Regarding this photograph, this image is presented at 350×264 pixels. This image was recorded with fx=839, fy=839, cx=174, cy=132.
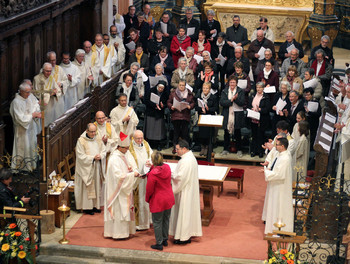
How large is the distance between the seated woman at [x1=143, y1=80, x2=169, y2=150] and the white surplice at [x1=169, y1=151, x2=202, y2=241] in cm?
421

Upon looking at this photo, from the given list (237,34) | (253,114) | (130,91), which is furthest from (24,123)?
(237,34)

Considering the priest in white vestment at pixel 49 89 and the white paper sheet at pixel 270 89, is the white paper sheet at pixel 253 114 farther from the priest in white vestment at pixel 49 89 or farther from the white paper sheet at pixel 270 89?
the priest in white vestment at pixel 49 89

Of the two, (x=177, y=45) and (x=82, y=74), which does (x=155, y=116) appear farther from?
(x=177, y=45)

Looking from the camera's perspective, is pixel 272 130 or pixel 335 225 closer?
pixel 335 225

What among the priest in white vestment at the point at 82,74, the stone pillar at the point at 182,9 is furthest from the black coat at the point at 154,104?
the stone pillar at the point at 182,9

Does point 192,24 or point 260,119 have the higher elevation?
point 192,24

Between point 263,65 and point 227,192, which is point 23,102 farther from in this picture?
point 263,65

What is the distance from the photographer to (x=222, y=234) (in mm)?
14156

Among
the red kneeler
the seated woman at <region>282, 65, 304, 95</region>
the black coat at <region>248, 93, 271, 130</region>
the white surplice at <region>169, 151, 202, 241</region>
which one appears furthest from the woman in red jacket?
the seated woman at <region>282, 65, 304, 95</region>

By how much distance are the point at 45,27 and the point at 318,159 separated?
260 inches

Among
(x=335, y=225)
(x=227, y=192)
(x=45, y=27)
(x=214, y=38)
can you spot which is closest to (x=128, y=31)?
(x=214, y=38)

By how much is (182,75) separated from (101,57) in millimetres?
2103

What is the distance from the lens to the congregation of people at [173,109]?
13.7 meters

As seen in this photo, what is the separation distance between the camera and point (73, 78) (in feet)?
57.8
